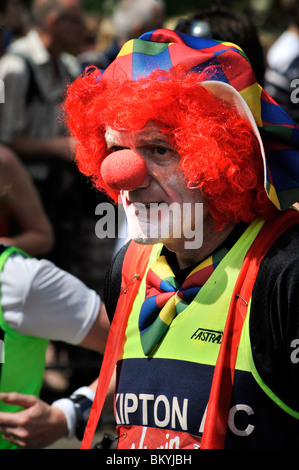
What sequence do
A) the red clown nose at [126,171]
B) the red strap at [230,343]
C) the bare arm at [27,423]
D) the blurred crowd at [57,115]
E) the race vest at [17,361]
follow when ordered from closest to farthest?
the red strap at [230,343] → the red clown nose at [126,171] → the bare arm at [27,423] → the race vest at [17,361] → the blurred crowd at [57,115]

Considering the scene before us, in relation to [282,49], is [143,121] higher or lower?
lower

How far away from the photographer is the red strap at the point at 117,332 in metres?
2.08

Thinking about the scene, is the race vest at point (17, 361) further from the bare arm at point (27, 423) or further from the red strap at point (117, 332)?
the red strap at point (117, 332)

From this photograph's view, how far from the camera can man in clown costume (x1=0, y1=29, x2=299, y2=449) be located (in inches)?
70.3

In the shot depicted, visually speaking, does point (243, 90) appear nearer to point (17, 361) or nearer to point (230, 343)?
point (230, 343)

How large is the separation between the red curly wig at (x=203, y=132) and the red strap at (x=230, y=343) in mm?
108

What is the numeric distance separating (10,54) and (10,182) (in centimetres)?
179

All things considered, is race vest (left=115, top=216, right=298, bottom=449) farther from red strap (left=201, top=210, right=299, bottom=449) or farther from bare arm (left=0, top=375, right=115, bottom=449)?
bare arm (left=0, top=375, right=115, bottom=449)

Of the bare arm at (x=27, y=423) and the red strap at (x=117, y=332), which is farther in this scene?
the bare arm at (x=27, y=423)

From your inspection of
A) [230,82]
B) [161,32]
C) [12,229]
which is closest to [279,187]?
A: [230,82]

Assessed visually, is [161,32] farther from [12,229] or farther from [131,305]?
[12,229]

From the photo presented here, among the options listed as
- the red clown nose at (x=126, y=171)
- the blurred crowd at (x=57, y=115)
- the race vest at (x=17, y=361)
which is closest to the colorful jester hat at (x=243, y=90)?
the red clown nose at (x=126, y=171)

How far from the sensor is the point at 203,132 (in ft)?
6.19

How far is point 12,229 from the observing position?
3516mm
